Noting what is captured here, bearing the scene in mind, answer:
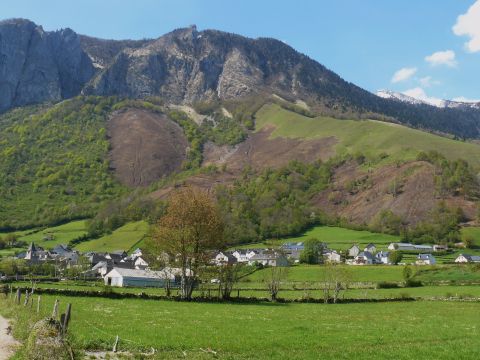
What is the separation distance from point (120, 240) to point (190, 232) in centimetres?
13036

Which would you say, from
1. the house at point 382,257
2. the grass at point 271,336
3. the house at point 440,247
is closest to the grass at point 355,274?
the house at point 382,257

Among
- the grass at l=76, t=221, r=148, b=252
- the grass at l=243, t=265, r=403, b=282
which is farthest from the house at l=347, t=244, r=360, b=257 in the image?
the grass at l=76, t=221, r=148, b=252

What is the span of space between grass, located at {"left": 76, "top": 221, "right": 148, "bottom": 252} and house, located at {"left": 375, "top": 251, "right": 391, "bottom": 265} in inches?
3037

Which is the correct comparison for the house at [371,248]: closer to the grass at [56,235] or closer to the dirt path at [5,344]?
the grass at [56,235]

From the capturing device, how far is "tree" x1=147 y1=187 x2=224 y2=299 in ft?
188

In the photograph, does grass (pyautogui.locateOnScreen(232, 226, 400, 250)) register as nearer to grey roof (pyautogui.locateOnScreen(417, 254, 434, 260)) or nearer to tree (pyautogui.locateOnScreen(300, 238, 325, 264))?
tree (pyautogui.locateOnScreen(300, 238, 325, 264))

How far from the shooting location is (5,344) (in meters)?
22.7

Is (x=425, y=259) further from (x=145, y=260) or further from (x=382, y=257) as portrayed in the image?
(x=145, y=260)

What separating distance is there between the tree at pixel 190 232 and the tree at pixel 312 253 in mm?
81909

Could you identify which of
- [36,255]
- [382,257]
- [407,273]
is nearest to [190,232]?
[407,273]

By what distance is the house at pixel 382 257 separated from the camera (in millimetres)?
142575

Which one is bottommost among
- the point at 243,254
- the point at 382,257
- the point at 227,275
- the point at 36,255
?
the point at 36,255

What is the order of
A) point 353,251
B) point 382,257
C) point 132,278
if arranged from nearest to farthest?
point 132,278, point 382,257, point 353,251

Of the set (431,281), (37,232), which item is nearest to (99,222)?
(37,232)
